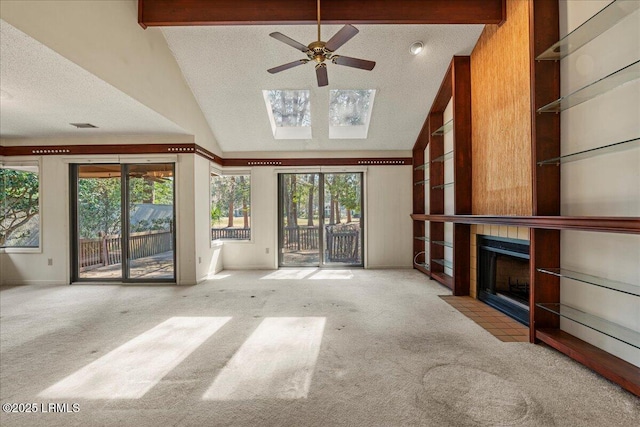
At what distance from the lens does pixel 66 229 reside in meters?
4.61

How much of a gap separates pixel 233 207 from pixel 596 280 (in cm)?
533

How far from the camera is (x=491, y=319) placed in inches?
119

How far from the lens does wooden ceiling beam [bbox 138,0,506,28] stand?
9.83 feet

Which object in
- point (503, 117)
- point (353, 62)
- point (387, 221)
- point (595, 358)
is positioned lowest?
point (595, 358)

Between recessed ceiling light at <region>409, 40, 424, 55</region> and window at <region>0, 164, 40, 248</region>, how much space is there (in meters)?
6.10

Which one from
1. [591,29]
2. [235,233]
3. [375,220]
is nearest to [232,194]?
[235,233]

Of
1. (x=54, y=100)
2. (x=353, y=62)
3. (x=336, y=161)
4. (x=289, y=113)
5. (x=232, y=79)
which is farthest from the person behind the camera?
(x=336, y=161)

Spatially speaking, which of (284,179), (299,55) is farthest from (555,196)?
(284,179)

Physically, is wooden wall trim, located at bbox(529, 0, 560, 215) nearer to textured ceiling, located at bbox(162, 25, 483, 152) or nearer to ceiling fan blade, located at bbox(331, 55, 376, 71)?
textured ceiling, located at bbox(162, 25, 483, 152)

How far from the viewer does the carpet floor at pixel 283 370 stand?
1630 mm

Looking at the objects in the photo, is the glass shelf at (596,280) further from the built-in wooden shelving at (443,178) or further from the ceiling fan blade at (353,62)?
the ceiling fan blade at (353,62)

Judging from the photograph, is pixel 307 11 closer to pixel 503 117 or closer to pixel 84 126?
pixel 503 117

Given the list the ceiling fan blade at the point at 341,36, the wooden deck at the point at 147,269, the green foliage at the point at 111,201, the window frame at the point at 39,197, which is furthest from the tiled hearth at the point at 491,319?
the window frame at the point at 39,197

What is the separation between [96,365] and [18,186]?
4500mm
